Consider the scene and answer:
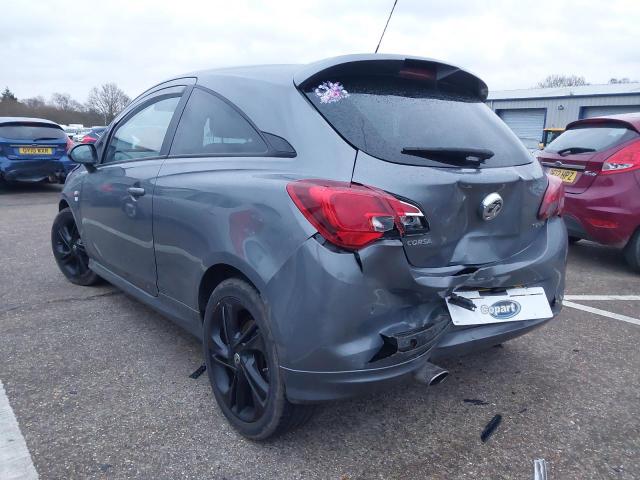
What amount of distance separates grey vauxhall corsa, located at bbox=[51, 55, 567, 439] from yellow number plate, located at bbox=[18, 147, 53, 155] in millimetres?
8849

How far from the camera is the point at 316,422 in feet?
7.93

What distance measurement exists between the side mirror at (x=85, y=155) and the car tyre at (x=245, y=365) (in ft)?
6.04

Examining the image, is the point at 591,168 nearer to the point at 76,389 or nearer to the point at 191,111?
the point at 191,111

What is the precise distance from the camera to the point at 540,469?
211cm

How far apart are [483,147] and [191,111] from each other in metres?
1.50

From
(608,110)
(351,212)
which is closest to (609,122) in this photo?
(351,212)

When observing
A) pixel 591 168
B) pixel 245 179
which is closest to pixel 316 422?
pixel 245 179

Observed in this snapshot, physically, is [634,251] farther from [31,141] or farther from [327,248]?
[31,141]

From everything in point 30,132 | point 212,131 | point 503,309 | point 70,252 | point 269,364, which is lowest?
point 70,252

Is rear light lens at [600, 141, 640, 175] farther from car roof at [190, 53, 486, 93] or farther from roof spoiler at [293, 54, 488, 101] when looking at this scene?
roof spoiler at [293, 54, 488, 101]

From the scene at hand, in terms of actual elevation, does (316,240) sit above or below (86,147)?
below

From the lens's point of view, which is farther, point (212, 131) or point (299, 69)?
point (212, 131)

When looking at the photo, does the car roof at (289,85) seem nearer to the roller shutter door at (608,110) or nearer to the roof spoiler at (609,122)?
the roof spoiler at (609,122)

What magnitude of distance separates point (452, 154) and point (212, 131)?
117 cm
